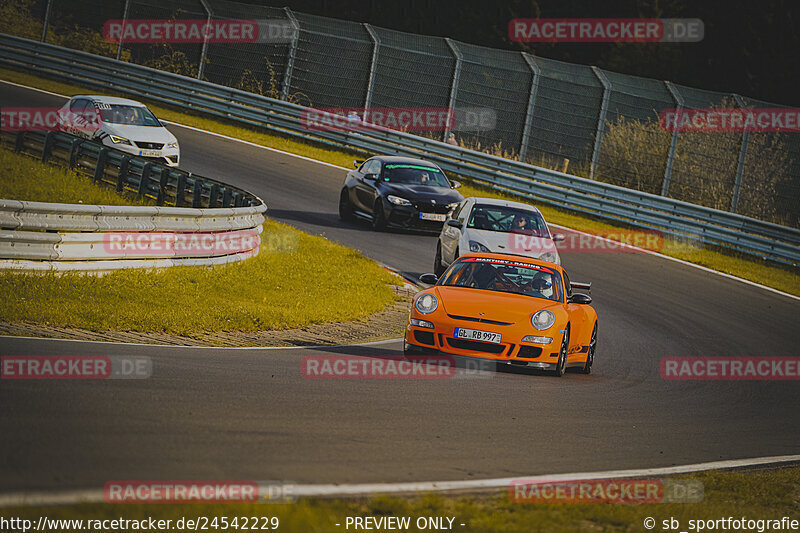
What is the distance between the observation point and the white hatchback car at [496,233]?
16703 mm

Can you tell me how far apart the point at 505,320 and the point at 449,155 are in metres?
18.1

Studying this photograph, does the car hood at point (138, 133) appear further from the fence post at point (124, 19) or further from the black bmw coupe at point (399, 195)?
the fence post at point (124, 19)

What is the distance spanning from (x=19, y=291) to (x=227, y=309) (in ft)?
8.87

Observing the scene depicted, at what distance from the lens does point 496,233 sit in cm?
1705

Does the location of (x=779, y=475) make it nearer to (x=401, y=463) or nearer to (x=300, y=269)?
(x=401, y=463)

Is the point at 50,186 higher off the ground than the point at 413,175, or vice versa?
the point at 413,175

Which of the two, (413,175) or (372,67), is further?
(372,67)

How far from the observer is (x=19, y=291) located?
1134 cm

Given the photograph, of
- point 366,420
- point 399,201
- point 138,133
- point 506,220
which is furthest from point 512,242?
point 138,133

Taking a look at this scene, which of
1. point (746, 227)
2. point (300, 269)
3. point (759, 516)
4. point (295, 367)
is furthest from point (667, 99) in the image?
point (759, 516)

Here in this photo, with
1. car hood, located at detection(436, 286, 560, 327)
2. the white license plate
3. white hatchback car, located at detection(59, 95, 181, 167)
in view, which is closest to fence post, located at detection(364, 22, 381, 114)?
white hatchback car, located at detection(59, 95, 181, 167)

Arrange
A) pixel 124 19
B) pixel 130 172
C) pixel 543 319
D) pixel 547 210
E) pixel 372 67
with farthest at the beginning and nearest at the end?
pixel 124 19 → pixel 372 67 → pixel 547 210 → pixel 130 172 → pixel 543 319

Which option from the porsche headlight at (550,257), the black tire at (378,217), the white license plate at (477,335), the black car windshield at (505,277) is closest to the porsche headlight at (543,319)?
the white license plate at (477,335)

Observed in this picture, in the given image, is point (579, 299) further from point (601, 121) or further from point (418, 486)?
point (601, 121)
